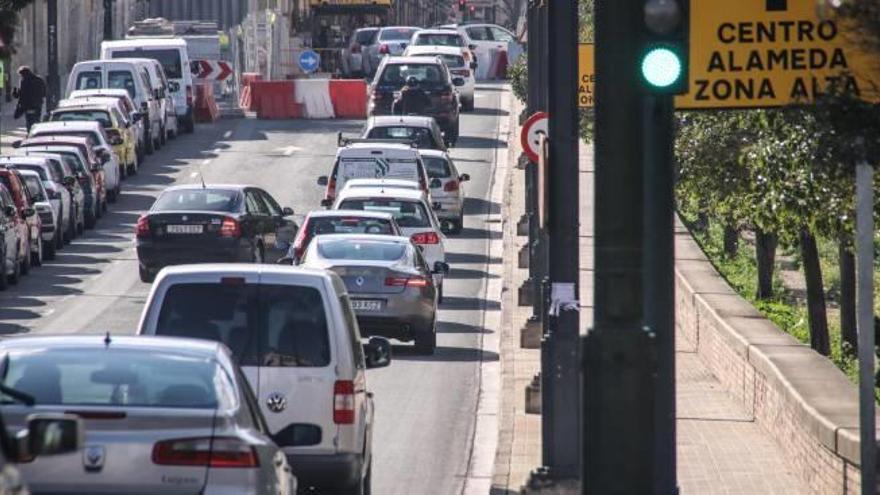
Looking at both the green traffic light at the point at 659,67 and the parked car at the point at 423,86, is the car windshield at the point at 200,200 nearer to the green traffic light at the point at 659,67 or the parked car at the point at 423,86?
the parked car at the point at 423,86

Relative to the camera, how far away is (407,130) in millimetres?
44844

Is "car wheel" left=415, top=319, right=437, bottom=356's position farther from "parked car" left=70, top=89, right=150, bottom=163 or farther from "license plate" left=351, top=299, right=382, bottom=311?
"parked car" left=70, top=89, right=150, bottom=163

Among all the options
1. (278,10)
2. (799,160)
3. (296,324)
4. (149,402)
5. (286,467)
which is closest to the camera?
(149,402)

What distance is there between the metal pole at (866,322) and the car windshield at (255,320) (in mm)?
3928

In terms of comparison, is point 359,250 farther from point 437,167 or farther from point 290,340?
point 437,167

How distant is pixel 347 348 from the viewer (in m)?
14.5

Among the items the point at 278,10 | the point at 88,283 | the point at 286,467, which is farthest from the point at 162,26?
the point at 286,467

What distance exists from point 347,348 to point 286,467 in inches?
119

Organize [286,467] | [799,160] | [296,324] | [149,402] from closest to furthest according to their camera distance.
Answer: [149,402], [286,467], [296,324], [799,160]

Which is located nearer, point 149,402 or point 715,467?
point 149,402

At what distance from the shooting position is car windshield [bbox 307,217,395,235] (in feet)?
95.5

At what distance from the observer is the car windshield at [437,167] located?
133 feet

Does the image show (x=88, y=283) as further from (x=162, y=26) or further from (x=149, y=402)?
(x=162, y=26)

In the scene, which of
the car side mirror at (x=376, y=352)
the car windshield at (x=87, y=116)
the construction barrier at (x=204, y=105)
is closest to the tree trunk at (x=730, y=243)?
the car windshield at (x=87, y=116)
